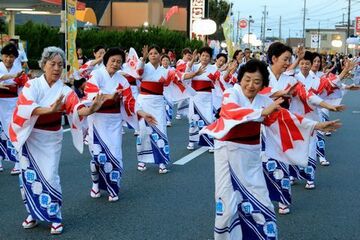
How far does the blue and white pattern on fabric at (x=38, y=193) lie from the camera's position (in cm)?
525

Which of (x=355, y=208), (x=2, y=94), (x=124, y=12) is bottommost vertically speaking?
(x=355, y=208)

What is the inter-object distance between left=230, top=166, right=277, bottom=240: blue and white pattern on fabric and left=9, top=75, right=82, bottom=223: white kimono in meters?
1.85

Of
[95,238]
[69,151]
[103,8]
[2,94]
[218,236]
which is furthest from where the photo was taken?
[103,8]

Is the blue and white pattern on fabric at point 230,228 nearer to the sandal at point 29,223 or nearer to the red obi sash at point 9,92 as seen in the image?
the sandal at point 29,223

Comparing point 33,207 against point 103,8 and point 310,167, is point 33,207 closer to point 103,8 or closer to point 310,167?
point 310,167

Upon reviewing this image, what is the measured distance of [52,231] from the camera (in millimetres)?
5293

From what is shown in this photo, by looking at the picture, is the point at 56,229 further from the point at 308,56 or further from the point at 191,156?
the point at 191,156

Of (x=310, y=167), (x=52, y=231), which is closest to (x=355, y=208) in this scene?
(x=310, y=167)

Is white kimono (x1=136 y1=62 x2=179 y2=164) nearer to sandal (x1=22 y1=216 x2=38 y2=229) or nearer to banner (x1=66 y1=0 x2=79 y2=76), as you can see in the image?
sandal (x1=22 y1=216 x2=38 y2=229)

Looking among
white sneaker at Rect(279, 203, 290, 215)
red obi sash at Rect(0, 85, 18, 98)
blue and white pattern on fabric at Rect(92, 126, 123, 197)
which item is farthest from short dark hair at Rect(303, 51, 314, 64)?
red obi sash at Rect(0, 85, 18, 98)

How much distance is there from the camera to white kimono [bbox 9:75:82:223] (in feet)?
17.1

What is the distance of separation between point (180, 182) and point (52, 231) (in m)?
2.68

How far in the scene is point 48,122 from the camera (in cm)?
531

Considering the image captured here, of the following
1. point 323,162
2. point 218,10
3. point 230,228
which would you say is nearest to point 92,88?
point 230,228
